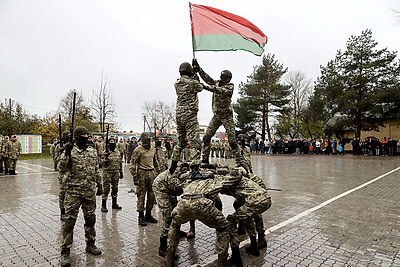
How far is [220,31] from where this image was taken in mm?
6758

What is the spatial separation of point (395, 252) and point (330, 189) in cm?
620

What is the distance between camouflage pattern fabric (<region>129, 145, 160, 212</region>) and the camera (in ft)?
23.0

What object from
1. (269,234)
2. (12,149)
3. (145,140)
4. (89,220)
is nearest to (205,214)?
(89,220)

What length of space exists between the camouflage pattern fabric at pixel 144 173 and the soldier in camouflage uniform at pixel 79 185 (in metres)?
1.78

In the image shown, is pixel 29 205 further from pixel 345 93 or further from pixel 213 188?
pixel 345 93

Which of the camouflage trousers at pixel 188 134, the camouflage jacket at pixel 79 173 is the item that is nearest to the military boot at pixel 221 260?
the camouflage trousers at pixel 188 134

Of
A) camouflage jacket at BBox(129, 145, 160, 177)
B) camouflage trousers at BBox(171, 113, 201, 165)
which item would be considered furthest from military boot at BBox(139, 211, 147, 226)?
camouflage trousers at BBox(171, 113, 201, 165)

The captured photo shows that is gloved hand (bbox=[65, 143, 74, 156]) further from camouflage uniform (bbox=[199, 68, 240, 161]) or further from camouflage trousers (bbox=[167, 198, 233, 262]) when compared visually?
camouflage uniform (bbox=[199, 68, 240, 161])

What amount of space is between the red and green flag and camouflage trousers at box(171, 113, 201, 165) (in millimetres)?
1528

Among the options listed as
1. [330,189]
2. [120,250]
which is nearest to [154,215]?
[120,250]

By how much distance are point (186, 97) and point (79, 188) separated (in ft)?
9.02

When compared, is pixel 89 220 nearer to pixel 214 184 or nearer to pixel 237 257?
pixel 214 184

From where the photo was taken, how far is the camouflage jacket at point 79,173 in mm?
5036

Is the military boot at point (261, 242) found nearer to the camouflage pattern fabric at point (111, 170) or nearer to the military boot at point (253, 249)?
the military boot at point (253, 249)
